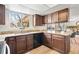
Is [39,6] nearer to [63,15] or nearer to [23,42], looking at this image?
[63,15]

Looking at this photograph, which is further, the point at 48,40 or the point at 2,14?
the point at 48,40

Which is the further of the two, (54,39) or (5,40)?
(54,39)

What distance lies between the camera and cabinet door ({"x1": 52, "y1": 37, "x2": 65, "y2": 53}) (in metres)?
1.30

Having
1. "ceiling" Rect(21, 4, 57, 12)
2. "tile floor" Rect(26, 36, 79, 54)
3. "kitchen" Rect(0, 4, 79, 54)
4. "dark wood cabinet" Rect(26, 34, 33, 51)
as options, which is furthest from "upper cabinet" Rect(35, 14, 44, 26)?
"tile floor" Rect(26, 36, 79, 54)

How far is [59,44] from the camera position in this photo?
4.33 feet

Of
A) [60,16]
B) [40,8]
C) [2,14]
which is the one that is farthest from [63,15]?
[2,14]

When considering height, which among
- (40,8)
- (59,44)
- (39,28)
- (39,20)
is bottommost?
(59,44)

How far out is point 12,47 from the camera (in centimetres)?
126

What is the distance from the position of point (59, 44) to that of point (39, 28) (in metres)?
0.38

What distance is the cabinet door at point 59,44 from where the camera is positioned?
1.30m

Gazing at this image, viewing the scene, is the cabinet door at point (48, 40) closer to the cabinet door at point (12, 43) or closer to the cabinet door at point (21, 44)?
the cabinet door at point (21, 44)
